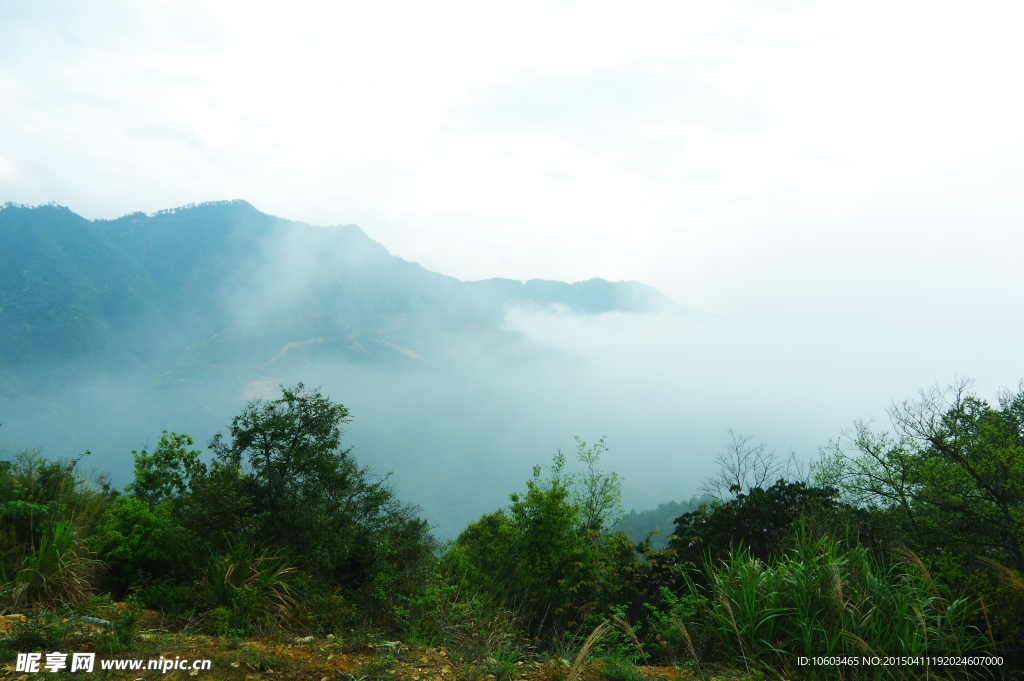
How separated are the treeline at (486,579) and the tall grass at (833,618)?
0.07 ft

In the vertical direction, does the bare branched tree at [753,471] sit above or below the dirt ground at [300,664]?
above

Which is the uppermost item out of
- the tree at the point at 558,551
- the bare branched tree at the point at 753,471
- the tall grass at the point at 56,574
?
the bare branched tree at the point at 753,471

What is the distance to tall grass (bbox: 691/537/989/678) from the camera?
5004mm

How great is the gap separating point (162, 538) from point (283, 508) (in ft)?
5.12

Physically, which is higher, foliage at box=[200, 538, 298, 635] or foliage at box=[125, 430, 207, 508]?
foliage at box=[125, 430, 207, 508]

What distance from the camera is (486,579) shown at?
10695 millimetres

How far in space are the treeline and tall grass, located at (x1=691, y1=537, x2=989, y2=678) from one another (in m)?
0.02

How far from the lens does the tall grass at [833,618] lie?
5.00m

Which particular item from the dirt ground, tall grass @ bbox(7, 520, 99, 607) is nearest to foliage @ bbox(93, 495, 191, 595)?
tall grass @ bbox(7, 520, 99, 607)

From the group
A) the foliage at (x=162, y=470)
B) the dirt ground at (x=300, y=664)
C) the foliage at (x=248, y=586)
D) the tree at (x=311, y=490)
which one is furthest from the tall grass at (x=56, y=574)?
the foliage at (x=162, y=470)

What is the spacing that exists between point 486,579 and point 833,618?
6.76 m

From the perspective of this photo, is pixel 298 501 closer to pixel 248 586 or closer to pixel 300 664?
pixel 248 586

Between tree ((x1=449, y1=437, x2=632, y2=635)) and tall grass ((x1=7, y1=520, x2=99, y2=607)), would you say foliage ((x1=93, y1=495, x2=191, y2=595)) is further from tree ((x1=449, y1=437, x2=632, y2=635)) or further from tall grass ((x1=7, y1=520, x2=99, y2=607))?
tree ((x1=449, y1=437, x2=632, y2=635))

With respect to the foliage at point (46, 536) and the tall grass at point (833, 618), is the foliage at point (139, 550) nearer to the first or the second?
the foliage at point (46, 536)
